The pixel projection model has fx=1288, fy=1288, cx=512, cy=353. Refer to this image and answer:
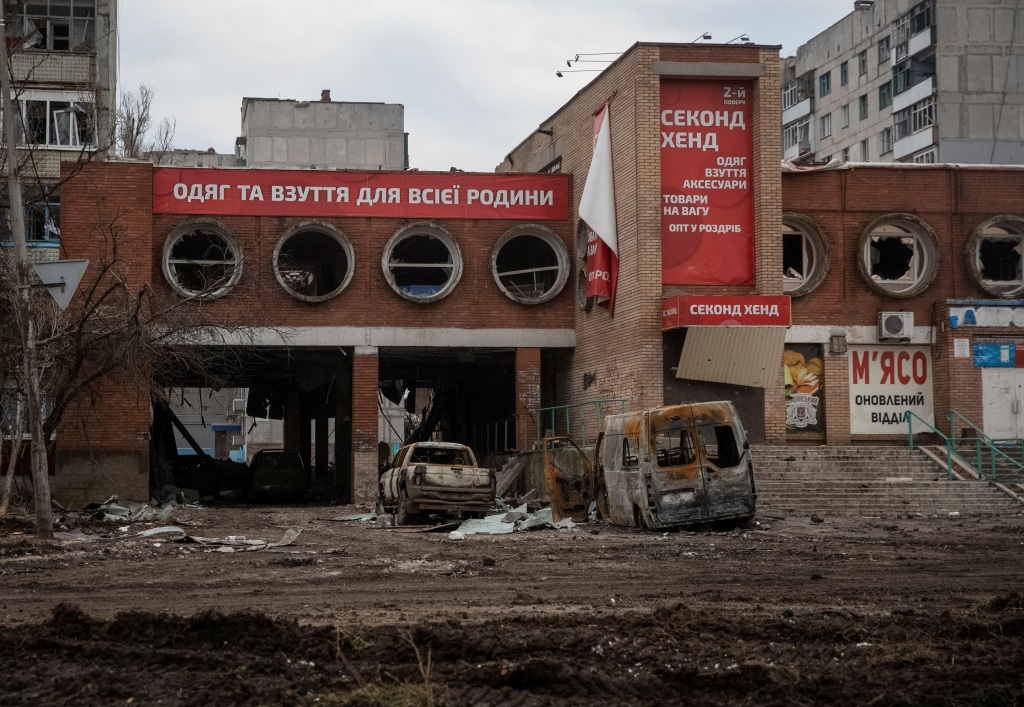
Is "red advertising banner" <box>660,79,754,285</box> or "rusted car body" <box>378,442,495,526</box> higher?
"red advertising banner" <box>660,79,754,285</box>

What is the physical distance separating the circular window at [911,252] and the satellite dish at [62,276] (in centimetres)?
1989

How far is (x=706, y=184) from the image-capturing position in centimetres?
2927

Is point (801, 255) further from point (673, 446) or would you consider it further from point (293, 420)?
point (293, 420)

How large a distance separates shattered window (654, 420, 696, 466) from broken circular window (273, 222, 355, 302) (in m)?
14.8

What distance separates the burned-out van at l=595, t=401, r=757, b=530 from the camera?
19.3 metres

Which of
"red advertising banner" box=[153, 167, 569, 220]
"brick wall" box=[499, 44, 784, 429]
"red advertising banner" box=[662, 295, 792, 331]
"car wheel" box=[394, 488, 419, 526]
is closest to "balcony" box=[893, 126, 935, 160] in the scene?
"red advertising banner" box=[153, 167, 569, 220]

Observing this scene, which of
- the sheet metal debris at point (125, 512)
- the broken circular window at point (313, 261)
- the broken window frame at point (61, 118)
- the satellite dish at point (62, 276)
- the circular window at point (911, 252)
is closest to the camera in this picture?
the satellite dish at point (62, 276)

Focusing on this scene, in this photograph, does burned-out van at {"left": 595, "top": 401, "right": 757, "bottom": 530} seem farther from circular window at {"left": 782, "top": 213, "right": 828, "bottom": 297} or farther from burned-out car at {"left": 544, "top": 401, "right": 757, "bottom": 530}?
circular window at {"left": 782, "top": 213, "right": 828, "bottom": 297}

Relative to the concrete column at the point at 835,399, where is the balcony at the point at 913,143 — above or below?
above

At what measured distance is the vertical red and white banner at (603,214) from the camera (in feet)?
99.0

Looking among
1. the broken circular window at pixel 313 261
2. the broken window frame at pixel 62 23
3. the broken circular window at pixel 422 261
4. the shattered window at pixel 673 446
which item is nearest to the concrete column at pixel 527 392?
the broken circular window at pixel 422 261

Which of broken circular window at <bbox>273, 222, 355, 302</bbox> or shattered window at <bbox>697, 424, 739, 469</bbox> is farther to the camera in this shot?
broken circular window at <bbox>273, 222, 355, 302</bbox>

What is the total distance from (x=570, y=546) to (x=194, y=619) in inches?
378

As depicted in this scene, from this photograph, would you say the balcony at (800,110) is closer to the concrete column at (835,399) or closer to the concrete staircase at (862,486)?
the concrete column at (835,399)
